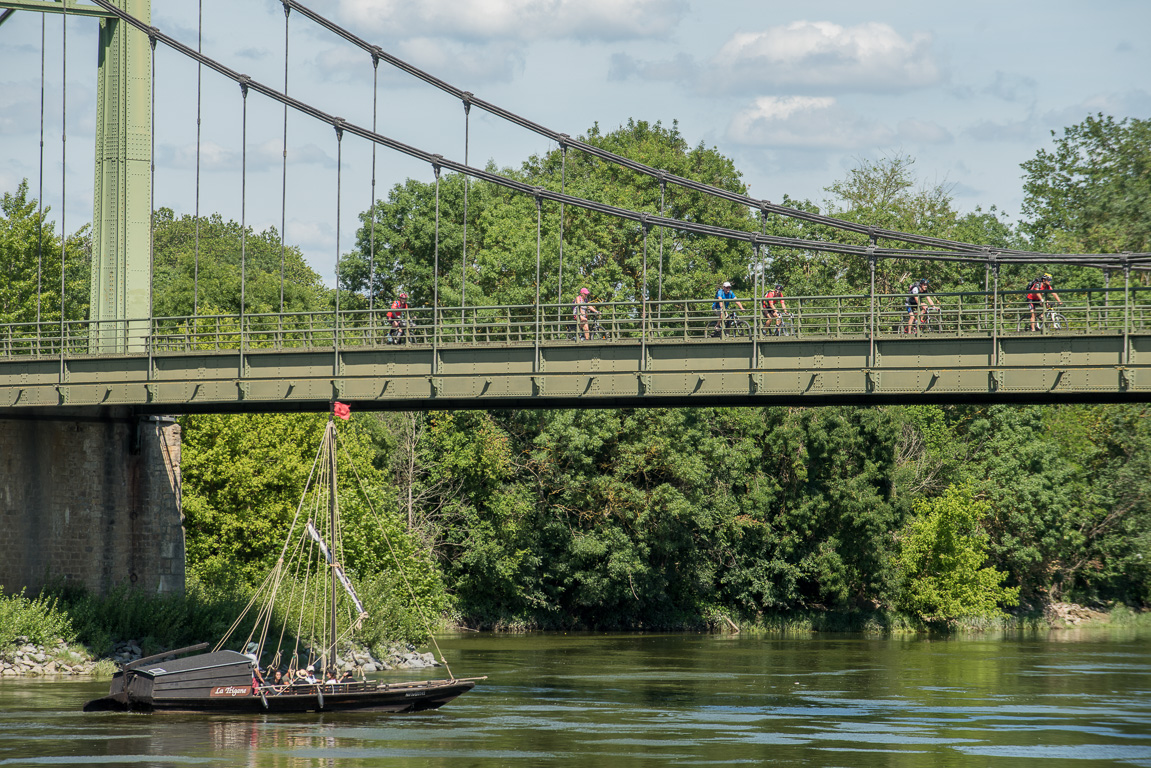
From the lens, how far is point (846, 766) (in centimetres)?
2780

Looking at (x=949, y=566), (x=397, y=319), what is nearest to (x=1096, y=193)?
→ (x=949, y=566)

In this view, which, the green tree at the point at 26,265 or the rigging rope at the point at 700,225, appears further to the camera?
the green tree at the point at 26,265

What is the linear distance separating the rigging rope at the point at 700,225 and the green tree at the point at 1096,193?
22.5m

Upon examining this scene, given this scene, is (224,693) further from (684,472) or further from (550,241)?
(550,241)

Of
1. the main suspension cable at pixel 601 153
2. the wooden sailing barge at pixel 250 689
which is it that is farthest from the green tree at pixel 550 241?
the wooden sailing barge at pixel 250 689

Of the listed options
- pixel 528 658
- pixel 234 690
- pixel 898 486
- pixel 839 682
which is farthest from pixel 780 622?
pixel 234 690

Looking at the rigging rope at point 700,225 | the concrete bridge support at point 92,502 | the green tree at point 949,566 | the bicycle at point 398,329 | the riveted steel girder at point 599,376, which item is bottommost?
the green tree at point 949,566

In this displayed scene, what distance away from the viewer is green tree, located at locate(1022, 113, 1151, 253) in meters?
63.6

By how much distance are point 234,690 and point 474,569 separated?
99.2 feet

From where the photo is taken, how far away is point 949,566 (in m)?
72.1

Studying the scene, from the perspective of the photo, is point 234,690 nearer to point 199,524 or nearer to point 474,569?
point 199,524

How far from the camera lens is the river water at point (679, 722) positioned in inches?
1136

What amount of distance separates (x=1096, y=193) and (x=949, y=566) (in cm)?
2017

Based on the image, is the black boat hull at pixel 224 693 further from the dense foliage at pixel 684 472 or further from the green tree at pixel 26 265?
the green tree at pixel 26 265
